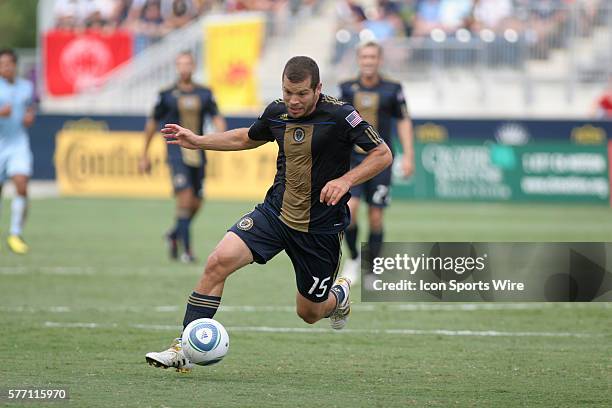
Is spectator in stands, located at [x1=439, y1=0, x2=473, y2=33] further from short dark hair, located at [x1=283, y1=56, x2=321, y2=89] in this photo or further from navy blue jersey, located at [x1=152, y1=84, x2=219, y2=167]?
short dark hair, located at [x1=283, y1=56, x2=321, y2=89]

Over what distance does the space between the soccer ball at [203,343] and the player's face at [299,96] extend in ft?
4.79

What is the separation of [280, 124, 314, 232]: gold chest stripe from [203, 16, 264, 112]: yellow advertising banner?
2189cm

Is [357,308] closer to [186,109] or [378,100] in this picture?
[378,100]

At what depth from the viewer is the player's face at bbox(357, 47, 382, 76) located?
42.2 feet

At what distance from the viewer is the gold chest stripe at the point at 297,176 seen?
7805mm

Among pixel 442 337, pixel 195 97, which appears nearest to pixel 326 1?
pixel 195 97

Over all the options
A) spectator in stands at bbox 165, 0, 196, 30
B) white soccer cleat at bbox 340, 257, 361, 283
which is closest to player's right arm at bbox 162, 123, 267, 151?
white soccer cleat at bbox 340, 257, 361, 283

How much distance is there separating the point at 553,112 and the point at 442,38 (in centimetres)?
328

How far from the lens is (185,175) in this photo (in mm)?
15359

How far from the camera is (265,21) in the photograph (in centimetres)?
3092

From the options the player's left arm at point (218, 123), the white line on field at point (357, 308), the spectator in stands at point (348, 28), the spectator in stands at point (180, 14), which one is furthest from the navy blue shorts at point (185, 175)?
the spectator in stands at point (180, 14)

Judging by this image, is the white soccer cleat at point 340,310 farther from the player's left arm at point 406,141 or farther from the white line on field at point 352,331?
the player's left arm at point 406,141

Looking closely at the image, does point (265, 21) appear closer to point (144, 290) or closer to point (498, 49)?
point (498, 49)

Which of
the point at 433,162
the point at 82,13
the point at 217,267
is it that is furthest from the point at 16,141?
the point at 82,13
